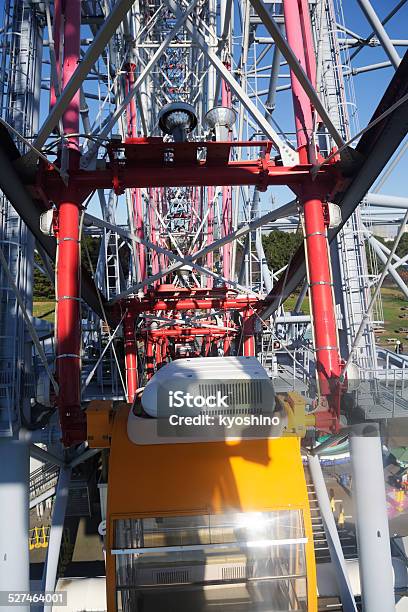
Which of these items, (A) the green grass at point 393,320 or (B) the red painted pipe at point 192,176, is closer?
(B) the red painted pipe at point 192,176

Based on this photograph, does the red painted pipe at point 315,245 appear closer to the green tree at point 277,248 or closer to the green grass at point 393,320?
the green grass at point 393,320

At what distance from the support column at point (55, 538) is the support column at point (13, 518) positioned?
8.44 feet

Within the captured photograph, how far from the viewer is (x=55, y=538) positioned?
10719 mm

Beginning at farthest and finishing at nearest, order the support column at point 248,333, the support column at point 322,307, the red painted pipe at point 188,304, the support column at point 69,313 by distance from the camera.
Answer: the support column at point 248,333
the red painted pipe at point 188,304
the support column at point 322,307
the support column at point 69,313

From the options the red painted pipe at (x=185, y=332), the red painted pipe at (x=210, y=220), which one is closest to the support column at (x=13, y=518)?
the red painted pipe at (x=210, y=220)

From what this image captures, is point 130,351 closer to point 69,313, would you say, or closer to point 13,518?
point 13,518

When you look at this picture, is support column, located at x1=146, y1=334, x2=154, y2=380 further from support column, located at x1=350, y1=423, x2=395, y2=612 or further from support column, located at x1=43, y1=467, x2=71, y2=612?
support column, located at x1=350, y1=423, x2=395, y2=612

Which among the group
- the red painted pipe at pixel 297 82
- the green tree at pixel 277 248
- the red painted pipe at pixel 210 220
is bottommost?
the red painted pipe at pixel 297 82

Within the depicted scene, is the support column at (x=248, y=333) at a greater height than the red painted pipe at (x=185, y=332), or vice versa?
the red painted pipe at (x=185, y=332)

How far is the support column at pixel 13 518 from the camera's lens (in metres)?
7.89

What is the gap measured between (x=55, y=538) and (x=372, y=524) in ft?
23.4

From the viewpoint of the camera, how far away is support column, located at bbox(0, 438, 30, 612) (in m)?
7.89

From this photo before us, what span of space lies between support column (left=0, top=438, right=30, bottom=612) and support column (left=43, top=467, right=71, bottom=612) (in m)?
2.57

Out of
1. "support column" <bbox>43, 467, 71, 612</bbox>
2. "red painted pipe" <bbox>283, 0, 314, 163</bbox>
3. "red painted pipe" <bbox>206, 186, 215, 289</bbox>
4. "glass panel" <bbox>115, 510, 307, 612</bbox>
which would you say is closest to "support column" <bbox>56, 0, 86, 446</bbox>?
"glass panel" <bbox>115, 510, 307, 612</bbox>
